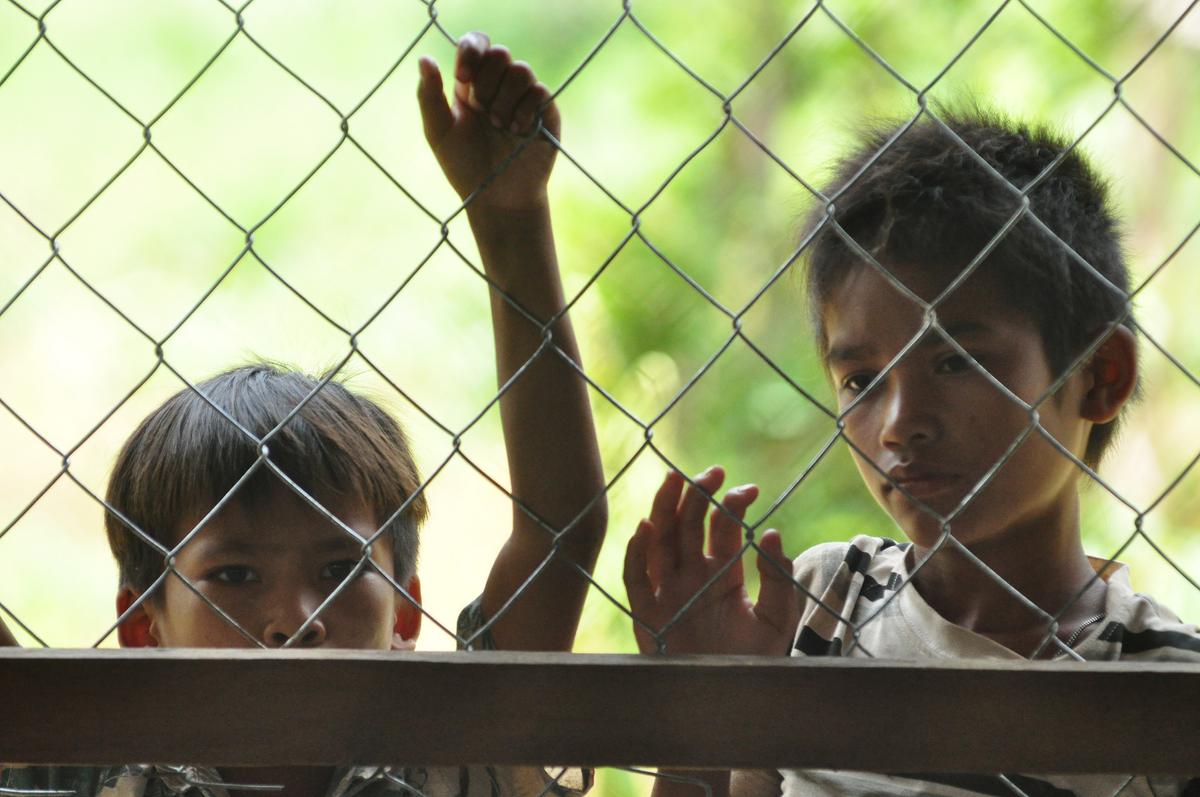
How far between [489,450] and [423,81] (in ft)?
9.55

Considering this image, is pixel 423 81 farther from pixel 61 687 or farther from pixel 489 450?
pixel 489 450

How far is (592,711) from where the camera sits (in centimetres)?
86

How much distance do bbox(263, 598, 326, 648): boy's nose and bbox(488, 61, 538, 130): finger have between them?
498 mm

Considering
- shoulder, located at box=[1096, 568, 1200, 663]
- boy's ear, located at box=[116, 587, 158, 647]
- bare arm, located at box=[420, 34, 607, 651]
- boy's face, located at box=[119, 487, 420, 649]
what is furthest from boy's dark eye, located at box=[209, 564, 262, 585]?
shoulder, located at box=[1096, 568, 1200, 663]

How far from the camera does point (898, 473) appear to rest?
48.2 inches

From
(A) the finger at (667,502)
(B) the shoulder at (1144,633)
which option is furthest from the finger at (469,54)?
(B) the shoulder at (1144,633)

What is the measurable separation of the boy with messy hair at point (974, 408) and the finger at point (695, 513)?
0.18 metres

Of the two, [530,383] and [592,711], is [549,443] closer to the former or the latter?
[530,383]

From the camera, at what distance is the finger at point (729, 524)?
37.9 inches

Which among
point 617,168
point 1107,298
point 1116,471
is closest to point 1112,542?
point 1116,471

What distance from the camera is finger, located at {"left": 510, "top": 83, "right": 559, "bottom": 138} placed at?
100cm

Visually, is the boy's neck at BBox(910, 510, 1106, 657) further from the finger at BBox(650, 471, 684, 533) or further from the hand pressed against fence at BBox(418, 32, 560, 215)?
the hand pressed against fence at BBox(418, 32, 560, 215)

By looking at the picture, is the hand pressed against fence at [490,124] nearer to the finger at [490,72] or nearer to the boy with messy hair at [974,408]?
the finger at [490,72]

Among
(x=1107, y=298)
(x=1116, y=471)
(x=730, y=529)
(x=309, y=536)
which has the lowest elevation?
(x=309, y=536)
